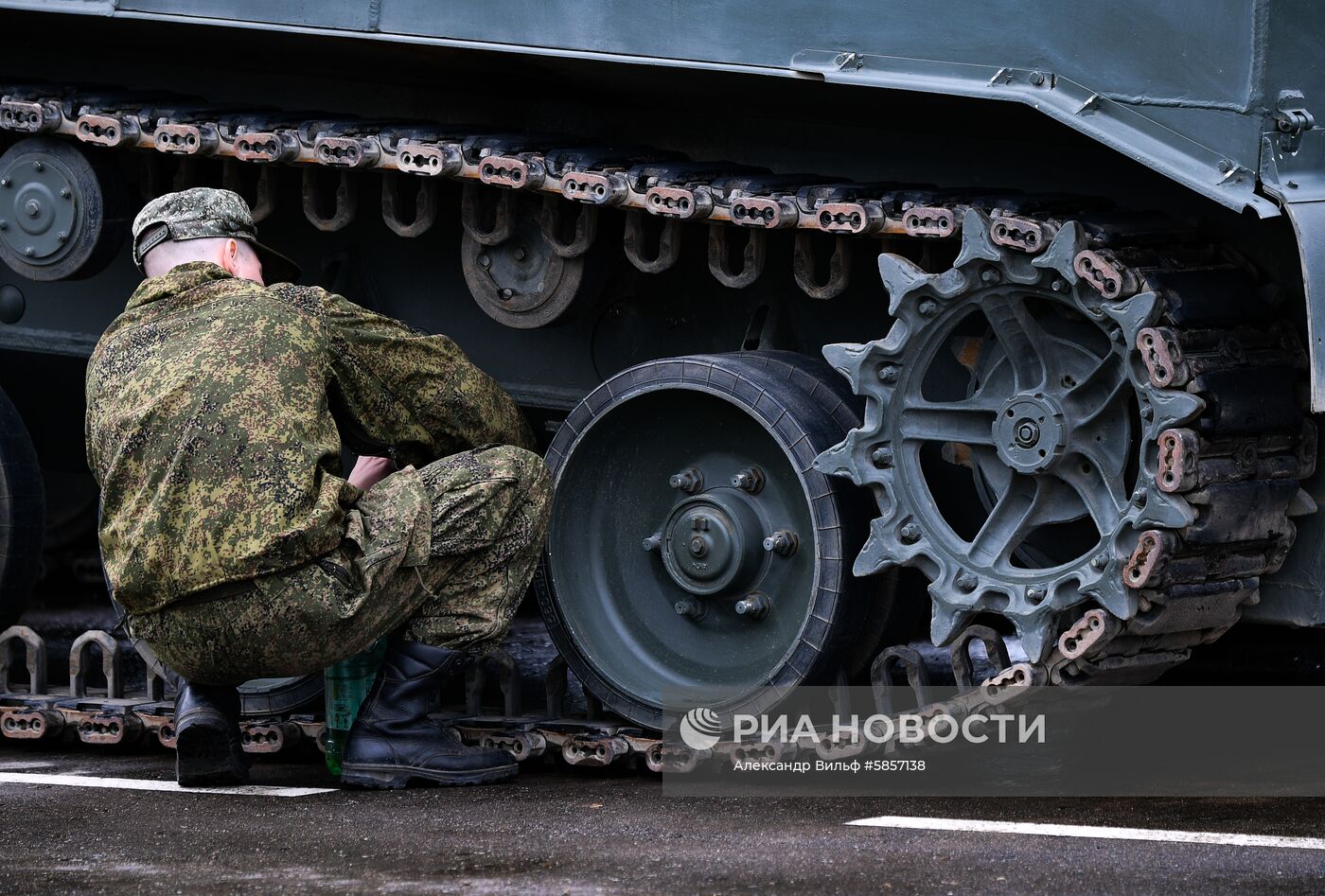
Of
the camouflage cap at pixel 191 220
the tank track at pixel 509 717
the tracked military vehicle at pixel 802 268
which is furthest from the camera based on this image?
the camouflage cap at pixel 191 220

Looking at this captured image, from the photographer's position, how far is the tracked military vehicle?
5.02m

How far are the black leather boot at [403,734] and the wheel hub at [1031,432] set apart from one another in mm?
1515

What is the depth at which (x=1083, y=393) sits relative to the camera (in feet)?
17.1

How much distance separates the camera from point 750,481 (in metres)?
5.98

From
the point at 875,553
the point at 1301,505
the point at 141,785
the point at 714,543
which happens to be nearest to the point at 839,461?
the point at 875,553

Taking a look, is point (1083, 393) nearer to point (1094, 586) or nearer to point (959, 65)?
point (1094, 586)

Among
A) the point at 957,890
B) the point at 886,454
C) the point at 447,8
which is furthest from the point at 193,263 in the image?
the point at 957,890

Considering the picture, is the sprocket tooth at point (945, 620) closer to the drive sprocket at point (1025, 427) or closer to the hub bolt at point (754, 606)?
the drive sprocket at point (1025, 427)

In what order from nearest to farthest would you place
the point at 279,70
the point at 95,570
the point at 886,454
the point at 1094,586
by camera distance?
1. the point at 1094,586
2. the point at 886,454
3. the point at 279,70
4. the point at 95,570

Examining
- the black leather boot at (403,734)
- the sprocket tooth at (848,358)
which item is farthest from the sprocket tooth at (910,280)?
the black leather boot at (403,734)

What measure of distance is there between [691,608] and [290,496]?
1.25 meters

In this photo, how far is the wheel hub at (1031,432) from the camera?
5.21m

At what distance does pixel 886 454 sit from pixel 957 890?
1504 millimetres

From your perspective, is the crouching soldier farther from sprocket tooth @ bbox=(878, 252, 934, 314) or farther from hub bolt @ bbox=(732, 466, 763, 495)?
sprocket tooth @ bbox=(878, 252, 934, 314)
